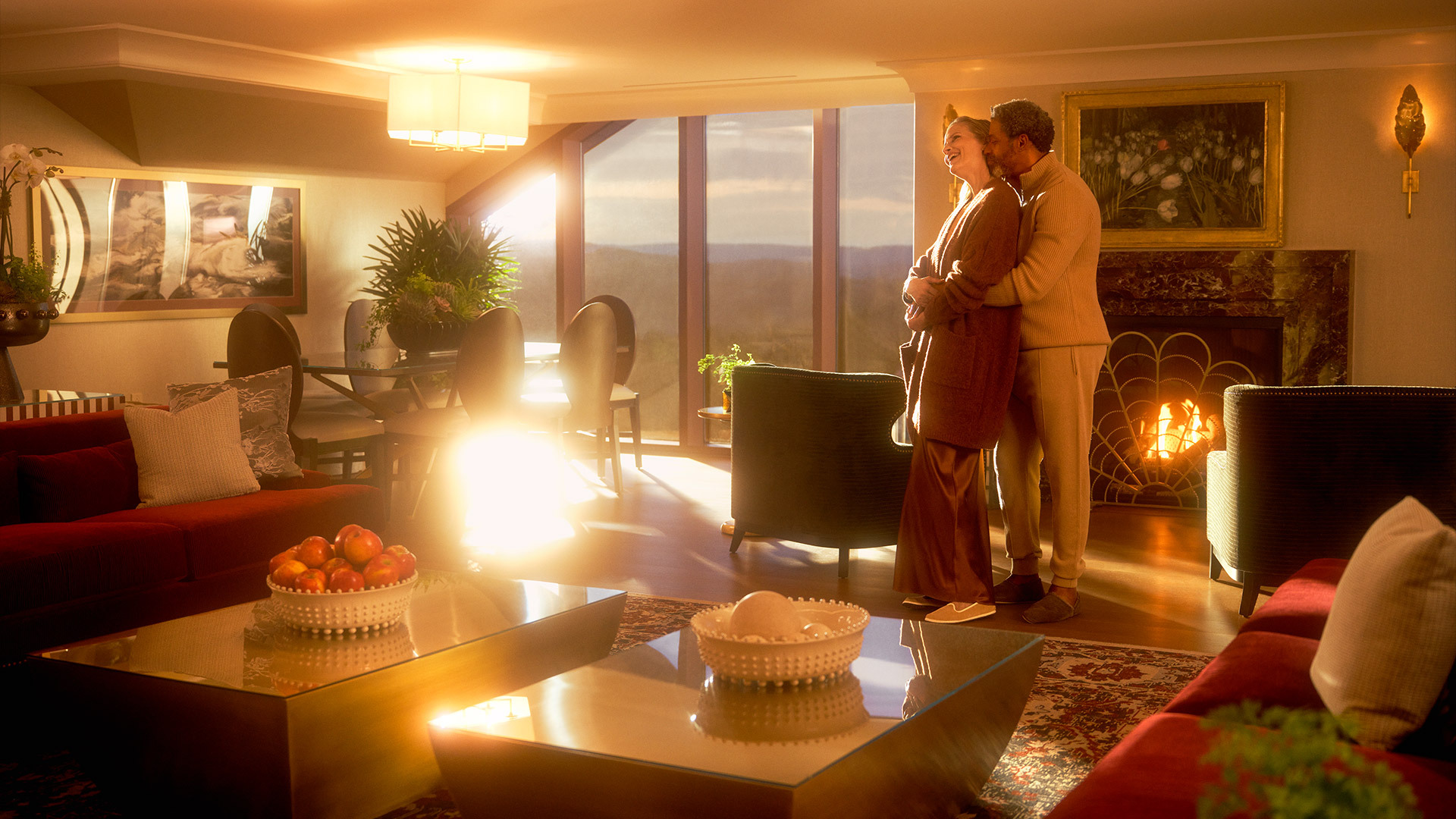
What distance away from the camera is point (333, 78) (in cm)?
629

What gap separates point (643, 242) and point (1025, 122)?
4647 millimetres

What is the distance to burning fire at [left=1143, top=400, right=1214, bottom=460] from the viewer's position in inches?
232

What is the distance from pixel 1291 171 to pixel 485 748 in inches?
201

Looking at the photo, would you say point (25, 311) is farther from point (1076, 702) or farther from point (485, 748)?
point (1076, 702)

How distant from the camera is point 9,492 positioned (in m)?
3.56

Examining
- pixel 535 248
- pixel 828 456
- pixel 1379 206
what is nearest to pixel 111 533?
pixel 828 456

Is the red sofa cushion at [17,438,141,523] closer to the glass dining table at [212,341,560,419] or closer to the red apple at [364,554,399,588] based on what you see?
the glass dining table at [212,341,560,419]

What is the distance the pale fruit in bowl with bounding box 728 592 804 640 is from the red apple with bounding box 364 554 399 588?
81cm

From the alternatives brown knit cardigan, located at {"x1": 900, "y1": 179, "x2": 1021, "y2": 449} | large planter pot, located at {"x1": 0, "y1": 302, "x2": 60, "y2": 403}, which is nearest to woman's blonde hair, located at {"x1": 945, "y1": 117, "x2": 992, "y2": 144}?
brown knit cardigan, located at {"x1": 900, "y1": 179, "x2": 1021, "y2": 449}

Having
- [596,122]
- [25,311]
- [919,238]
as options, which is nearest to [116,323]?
[25,311]

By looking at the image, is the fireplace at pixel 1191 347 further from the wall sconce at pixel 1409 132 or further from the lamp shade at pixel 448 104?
the lamp shade at pixel 448 104

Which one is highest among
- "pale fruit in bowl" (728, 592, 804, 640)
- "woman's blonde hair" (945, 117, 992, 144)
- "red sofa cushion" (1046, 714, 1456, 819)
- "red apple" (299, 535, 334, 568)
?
"woman's blonde hair" (945, 117, 992, 144)

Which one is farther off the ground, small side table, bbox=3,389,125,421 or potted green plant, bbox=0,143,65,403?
potted green plant, bbox=0,143,65,403

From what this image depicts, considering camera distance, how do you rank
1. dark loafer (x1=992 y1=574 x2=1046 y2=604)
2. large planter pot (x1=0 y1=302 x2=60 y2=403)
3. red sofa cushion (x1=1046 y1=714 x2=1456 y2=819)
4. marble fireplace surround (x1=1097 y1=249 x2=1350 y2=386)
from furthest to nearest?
marble fireplace surround (x1=1097 y1=249 x2=1350 y2=386) < large planter pot (x1=0 y1=302 x2=60 y2=403) < dark loafer (x1=992 y1=574 x2=1046 y2=604) < red sofa cushion (x1=1046 y1=714 x2=1456 y2=819)
